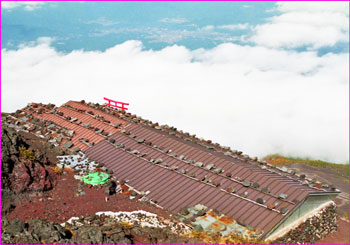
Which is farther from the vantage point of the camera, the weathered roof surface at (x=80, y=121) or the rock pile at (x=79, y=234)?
the weathered roof surface at (x=80, y=121)

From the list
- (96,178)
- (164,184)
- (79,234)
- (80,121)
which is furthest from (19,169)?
(80,121)

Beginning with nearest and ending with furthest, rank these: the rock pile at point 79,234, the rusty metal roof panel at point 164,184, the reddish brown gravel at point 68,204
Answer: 1. the rock pile at point 79,234
2. the reddish brown gravel at point 68,204
3. the rusty metal roof panel at point 164,184

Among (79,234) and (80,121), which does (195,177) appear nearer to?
(79,234)

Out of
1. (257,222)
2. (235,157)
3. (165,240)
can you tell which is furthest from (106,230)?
(235,157)

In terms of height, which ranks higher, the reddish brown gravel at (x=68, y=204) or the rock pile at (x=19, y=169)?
the rock pile at (x=19, y=169)

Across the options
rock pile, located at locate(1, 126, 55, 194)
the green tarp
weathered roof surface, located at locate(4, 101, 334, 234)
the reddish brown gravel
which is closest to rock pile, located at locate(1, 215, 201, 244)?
the reddish brown gravel

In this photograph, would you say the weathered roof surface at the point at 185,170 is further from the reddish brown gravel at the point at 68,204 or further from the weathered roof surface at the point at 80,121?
the reddish brown gravel at the point at 68,204

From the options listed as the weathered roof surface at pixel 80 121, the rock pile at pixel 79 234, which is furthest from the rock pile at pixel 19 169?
the weathered roof surface at pixel 80 121

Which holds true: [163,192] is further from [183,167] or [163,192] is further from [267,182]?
[267,182]
